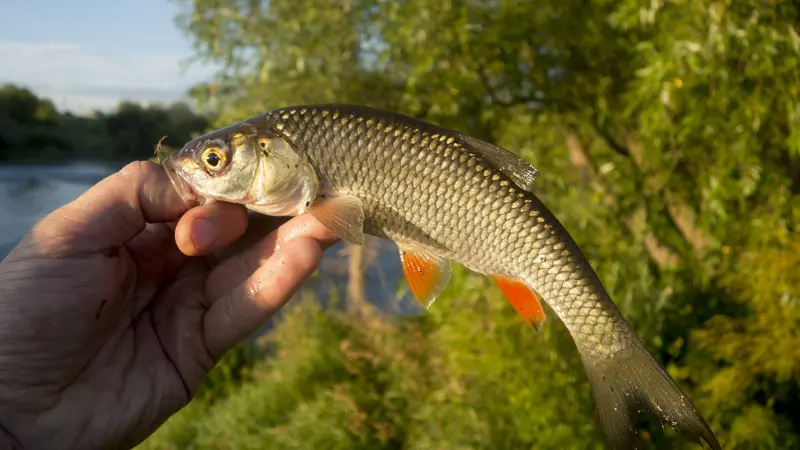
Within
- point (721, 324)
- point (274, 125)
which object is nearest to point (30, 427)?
point (274, 125)

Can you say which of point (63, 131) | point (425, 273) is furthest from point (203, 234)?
point (63, 131)

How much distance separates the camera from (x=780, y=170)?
13.7 feet

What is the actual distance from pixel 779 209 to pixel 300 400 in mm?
3436

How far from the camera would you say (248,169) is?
74.1 inches

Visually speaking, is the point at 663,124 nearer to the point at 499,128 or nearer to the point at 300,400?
the point at 499,128

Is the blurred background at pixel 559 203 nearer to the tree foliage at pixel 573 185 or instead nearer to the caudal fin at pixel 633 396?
the tree foliage at pixel 573 185

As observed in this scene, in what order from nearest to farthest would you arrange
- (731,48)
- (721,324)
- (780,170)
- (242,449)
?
(731,48) < (721,324) < (780,170) < (242,449)

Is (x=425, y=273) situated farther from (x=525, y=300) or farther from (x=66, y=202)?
(x=66, y=202)

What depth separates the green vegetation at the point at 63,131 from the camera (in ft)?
49.7

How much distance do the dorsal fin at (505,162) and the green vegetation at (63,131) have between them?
13909mm

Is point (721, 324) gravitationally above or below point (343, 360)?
above

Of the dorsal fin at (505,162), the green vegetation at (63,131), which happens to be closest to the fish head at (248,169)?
the dorsal fin at (505,162)

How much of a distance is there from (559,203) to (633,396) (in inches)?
110

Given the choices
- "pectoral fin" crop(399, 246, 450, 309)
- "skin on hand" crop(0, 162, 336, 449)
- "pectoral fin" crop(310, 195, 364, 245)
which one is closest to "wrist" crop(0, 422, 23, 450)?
"skin on hand" crop(0, 162, 336, 449)
